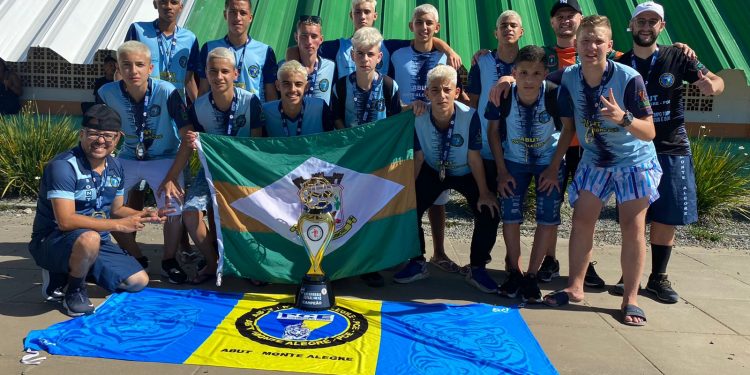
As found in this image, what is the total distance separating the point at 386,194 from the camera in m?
5.24

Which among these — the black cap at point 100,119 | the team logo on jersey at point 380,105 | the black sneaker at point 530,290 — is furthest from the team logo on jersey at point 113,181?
the black sneaker at point 530,290

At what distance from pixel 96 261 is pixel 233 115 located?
152 cm

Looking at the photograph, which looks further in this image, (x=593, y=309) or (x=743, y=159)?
(x=743, y=159)

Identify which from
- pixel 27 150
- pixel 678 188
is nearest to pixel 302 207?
pixel 678 188

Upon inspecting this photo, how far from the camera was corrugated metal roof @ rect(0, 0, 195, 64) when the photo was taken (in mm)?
8539

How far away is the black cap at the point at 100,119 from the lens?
4.40 m

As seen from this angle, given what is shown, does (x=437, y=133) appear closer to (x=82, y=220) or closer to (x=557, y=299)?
(x=557, y=299)

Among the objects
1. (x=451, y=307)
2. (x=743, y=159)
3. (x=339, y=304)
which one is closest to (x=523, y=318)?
(x=451, y=307)

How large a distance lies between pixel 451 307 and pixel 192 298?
6.24 feet

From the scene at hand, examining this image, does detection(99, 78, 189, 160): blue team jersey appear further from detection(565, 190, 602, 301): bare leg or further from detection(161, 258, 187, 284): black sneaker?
detection(565, 190, 602, 301): bare leg

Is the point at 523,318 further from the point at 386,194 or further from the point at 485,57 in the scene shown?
the point at 485,57

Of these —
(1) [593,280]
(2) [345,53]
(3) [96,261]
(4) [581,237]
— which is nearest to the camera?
(3) [96,261]

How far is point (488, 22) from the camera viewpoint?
9367 millimetres

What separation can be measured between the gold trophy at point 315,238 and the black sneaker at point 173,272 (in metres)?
1.11
